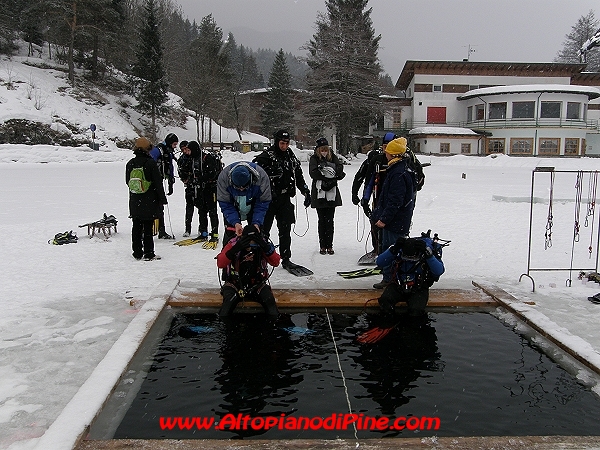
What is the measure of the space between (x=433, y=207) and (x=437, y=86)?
39223 millimetres

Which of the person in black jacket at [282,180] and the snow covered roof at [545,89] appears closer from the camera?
the person in black jacket at [282,180]

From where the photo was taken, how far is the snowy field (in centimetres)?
417

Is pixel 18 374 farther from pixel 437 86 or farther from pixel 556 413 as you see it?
pixel 437 86

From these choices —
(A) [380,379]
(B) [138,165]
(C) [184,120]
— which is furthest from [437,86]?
(A) [380,379]

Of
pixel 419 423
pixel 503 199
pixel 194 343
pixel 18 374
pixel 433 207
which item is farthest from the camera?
pixel 503 199

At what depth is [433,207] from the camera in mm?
14148

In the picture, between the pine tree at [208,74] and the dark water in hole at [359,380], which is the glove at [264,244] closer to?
the dark water in hole at [359,380]

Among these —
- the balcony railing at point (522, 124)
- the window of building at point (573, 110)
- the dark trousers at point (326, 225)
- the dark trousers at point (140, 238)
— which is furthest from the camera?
the window of building at point (573, 110)

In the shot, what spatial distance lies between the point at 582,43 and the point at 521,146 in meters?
37.0

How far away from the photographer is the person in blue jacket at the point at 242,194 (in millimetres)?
5996

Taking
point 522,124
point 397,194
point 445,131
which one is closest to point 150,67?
point 445,131

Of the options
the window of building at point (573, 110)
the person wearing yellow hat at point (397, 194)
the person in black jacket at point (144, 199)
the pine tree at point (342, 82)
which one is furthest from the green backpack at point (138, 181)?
the window of building at point (573, 110)

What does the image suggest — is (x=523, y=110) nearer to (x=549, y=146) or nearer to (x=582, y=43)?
(x=549, y=146)

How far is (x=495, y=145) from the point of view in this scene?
4612cm
